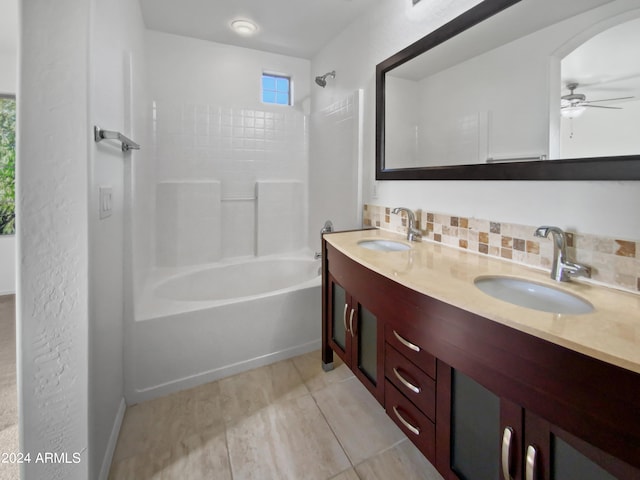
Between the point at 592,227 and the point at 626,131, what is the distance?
30 centimetres

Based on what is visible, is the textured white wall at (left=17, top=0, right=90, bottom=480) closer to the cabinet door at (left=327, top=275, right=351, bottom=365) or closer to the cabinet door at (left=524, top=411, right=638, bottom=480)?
the cabinet door at (left=327, top=275, right=351, bottom=365)

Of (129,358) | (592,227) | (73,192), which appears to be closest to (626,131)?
(592,227)

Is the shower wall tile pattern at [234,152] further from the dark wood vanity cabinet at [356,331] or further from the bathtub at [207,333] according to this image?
the dark wood vanity cabinet at [356,331]

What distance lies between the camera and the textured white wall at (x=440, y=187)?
94 cm

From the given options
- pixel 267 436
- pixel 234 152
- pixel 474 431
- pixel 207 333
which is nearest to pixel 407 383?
pixel 474 431

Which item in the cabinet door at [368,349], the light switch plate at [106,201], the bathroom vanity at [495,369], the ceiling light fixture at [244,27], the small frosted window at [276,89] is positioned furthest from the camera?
the small frosted window at [276,89]

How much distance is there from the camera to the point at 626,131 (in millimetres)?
868

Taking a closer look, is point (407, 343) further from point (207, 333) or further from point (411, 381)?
point (207, 333)

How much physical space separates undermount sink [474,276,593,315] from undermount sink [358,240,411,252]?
0.55m

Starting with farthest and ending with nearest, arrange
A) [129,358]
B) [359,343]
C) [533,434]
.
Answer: [129,358] < [359,343] < [533,434]

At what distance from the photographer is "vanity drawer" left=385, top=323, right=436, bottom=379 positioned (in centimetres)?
96

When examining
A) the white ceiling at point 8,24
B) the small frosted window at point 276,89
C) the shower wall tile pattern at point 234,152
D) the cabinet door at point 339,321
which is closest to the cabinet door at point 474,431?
the cabinet door at point 339,321

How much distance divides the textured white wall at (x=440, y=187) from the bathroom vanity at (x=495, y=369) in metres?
0.22

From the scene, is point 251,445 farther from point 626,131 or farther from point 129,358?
point 626,131
